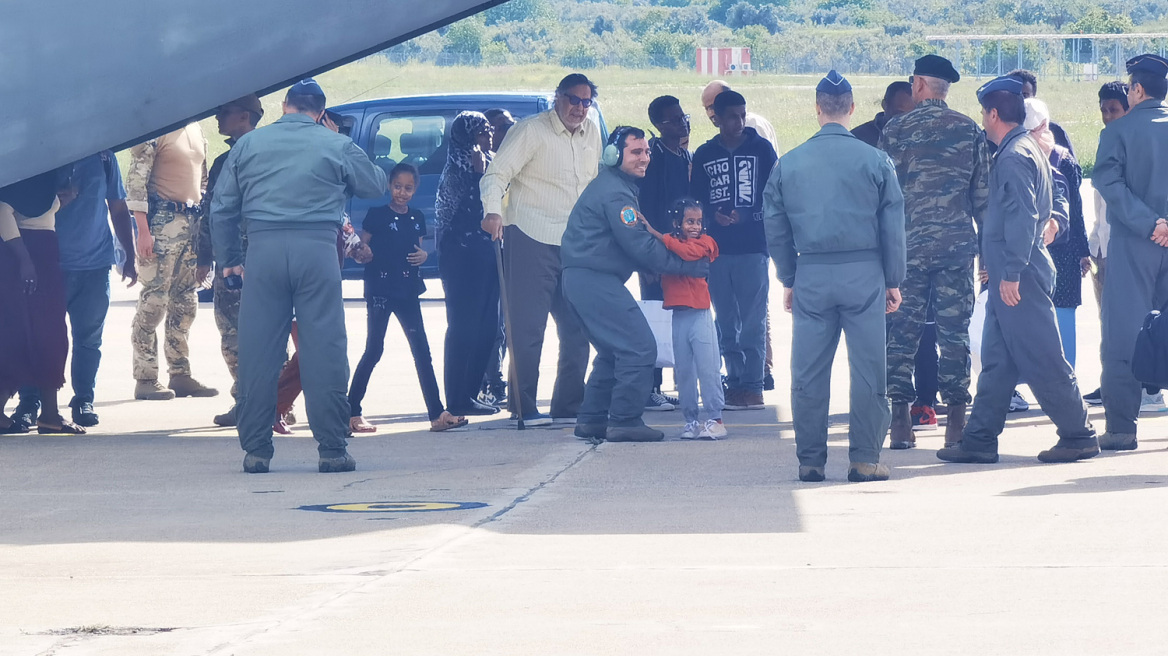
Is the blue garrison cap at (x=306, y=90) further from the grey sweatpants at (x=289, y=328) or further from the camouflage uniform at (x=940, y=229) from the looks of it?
the camouflage uniform at (x=940, y=229)

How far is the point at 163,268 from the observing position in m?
11.4

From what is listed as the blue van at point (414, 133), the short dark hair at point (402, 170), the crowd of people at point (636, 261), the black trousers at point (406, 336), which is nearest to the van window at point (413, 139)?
the blue van at point (414, 133)

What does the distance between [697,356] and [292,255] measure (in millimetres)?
2223

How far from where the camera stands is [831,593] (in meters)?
5.60

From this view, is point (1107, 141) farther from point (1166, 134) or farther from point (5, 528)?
point (5, 528)

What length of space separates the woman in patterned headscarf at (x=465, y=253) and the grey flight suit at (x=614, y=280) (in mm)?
1058

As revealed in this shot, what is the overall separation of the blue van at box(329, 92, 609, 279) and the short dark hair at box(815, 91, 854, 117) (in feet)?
27.5

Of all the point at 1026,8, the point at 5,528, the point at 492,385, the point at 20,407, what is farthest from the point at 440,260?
the point at 1026,8

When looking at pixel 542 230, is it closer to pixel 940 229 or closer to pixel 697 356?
pixel 697 356

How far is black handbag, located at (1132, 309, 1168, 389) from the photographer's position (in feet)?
26.9

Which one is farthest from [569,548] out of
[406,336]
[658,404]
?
[658,404]

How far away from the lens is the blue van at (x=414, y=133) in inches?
650

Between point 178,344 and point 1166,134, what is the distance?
20.8 ft

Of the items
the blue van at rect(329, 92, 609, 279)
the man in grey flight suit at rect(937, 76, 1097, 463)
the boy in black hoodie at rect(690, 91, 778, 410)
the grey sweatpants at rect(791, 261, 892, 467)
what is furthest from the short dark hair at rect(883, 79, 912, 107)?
the blue van at rect(329, 92, 609, 279)
